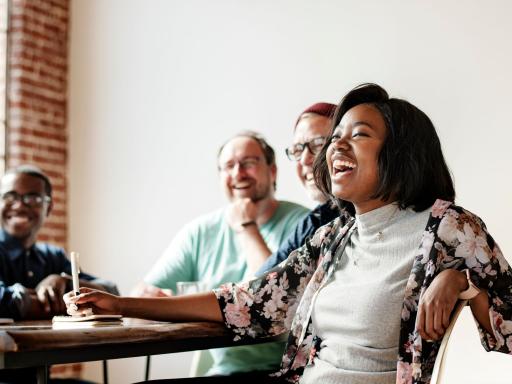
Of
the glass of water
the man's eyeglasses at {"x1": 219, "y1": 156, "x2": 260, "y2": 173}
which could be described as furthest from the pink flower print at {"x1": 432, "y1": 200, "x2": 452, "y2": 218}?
the man's eyeglasses at {"x1": 219, "y1": 156, "x2": 260, "y2": 173}

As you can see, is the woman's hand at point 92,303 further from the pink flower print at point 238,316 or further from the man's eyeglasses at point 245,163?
the man's eyeglasses at point 245,163

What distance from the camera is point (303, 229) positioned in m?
2.65

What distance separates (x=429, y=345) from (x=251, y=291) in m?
0.58

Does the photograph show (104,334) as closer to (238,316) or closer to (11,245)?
(238,316)

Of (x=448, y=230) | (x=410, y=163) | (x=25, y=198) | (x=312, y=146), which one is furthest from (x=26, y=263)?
(x=448, y=230)

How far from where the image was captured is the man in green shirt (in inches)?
125

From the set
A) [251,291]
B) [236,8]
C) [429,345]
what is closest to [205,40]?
[236,8]

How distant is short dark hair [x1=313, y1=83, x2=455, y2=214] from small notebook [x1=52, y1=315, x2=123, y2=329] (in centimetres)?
70

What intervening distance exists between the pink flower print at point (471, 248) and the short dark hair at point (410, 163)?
19cm

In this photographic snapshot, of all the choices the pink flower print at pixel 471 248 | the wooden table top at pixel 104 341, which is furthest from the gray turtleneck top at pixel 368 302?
the wooden table top at pixel 104 341

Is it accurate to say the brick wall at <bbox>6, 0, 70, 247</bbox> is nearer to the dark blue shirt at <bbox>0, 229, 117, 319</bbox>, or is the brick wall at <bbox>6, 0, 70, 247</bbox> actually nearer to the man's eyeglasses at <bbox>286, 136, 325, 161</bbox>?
the dark blue shirt at <bbox>0, 229, 117, 319</bbox>

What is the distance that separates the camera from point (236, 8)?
4617 mm

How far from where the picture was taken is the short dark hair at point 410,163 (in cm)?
198

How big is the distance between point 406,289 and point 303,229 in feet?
2.80
